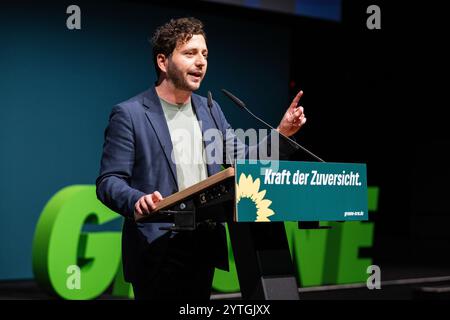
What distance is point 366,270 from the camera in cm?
838

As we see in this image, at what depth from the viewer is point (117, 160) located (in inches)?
105

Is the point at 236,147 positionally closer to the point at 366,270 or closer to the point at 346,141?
the point at 366,270

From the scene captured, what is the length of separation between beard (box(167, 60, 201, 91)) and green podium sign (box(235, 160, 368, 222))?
1.96ft

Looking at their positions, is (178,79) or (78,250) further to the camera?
(78,250)

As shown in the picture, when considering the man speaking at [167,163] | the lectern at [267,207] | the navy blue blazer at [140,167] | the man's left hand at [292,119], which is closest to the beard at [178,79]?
the man speaking at [167,163]

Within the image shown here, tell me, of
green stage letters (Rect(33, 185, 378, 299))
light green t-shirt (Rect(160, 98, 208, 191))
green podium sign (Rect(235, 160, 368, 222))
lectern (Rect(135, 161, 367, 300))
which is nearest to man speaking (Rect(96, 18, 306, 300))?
A: light green t-shirt (Rect(160, 98, 208, 191))

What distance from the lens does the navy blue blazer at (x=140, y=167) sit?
2650mm

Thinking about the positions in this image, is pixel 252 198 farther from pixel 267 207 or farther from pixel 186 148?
pixel 186 148

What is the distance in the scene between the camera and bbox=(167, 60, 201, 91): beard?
107 inches

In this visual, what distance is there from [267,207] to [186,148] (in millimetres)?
623

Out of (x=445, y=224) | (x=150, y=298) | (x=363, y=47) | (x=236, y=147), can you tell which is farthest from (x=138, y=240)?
(x=445, y=224)

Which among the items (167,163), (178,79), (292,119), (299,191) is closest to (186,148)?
(167,163)

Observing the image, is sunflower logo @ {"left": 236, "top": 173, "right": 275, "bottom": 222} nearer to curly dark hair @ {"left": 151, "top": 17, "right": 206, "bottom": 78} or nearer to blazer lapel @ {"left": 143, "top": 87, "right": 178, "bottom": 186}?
blazer lapel @ {"left": 143, "top": 87, "right": 178, "bottom": 186}

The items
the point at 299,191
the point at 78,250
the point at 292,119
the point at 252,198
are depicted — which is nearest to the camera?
the point at 252,198
